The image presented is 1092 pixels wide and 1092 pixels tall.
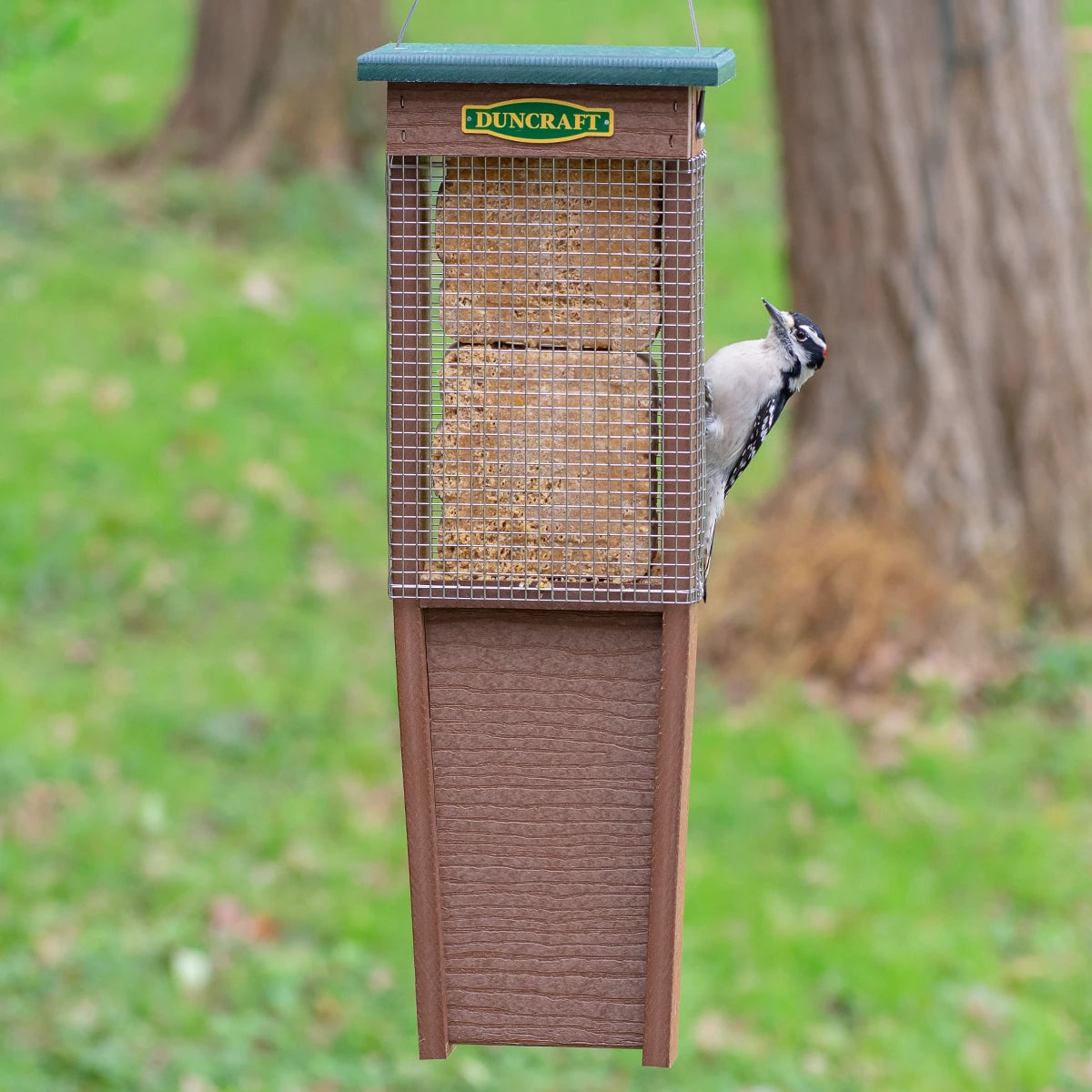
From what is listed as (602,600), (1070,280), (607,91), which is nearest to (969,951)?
(1070,280)

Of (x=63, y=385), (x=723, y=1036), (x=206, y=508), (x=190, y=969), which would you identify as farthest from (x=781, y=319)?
(x=63, y=385)

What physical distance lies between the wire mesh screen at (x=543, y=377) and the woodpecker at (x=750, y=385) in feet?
2.30

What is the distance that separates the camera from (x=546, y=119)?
249 cm

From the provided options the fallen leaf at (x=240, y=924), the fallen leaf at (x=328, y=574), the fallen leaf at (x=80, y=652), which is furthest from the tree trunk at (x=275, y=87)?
the fallen leaf at (x=240, y=924)

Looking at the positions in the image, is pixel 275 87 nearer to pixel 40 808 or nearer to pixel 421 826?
pixel 40 808

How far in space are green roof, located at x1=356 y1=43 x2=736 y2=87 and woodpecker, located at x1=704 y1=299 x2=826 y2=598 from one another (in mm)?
1033

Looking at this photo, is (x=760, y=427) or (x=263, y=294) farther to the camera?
(x=263, y=294)

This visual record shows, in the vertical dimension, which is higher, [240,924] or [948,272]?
[948,272]

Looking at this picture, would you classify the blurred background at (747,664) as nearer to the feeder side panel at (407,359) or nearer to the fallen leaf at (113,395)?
the fallen leaf at (113,395)

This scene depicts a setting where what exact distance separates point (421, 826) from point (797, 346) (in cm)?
136

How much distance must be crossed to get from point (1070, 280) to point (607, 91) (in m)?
4.59

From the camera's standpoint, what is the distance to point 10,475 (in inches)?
300

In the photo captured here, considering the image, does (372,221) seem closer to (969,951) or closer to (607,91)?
Result: (969,951)

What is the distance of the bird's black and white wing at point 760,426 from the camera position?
3516 millimetres
